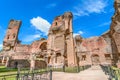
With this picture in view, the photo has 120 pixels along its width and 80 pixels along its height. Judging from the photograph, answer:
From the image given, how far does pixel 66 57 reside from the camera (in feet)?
109

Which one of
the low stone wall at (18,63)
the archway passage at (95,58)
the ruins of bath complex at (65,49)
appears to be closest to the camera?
the ruins of bath complex at (65,49)

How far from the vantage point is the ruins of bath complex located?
32.4 metres

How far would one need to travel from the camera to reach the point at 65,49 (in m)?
33.8

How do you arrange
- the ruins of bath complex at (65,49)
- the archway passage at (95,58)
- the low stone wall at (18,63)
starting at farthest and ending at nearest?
the archway passage at (95,58)
the low stone wall at (18,63)
the ruins of bath complex at (65,49)

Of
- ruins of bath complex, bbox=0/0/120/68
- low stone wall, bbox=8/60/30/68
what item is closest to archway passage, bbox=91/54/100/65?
ruins of bath complex, bbox=0/0/120/68

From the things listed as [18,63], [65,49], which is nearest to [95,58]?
[65,49]

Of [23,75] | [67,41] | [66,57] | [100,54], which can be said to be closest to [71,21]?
[67,41]

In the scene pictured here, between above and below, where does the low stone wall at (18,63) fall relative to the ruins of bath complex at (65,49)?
below

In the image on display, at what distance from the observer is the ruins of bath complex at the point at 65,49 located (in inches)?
1277

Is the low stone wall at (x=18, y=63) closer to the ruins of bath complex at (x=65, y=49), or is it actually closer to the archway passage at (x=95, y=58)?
the ruins of bath complex at (x=65, y=49)

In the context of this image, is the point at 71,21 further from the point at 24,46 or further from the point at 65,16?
the point at 24,46

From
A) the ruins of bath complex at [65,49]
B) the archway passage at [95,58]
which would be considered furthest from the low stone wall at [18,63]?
the archway passage at [95,58]

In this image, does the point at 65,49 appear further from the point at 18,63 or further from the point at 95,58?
the point at 18,63

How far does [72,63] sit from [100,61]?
11.2m
